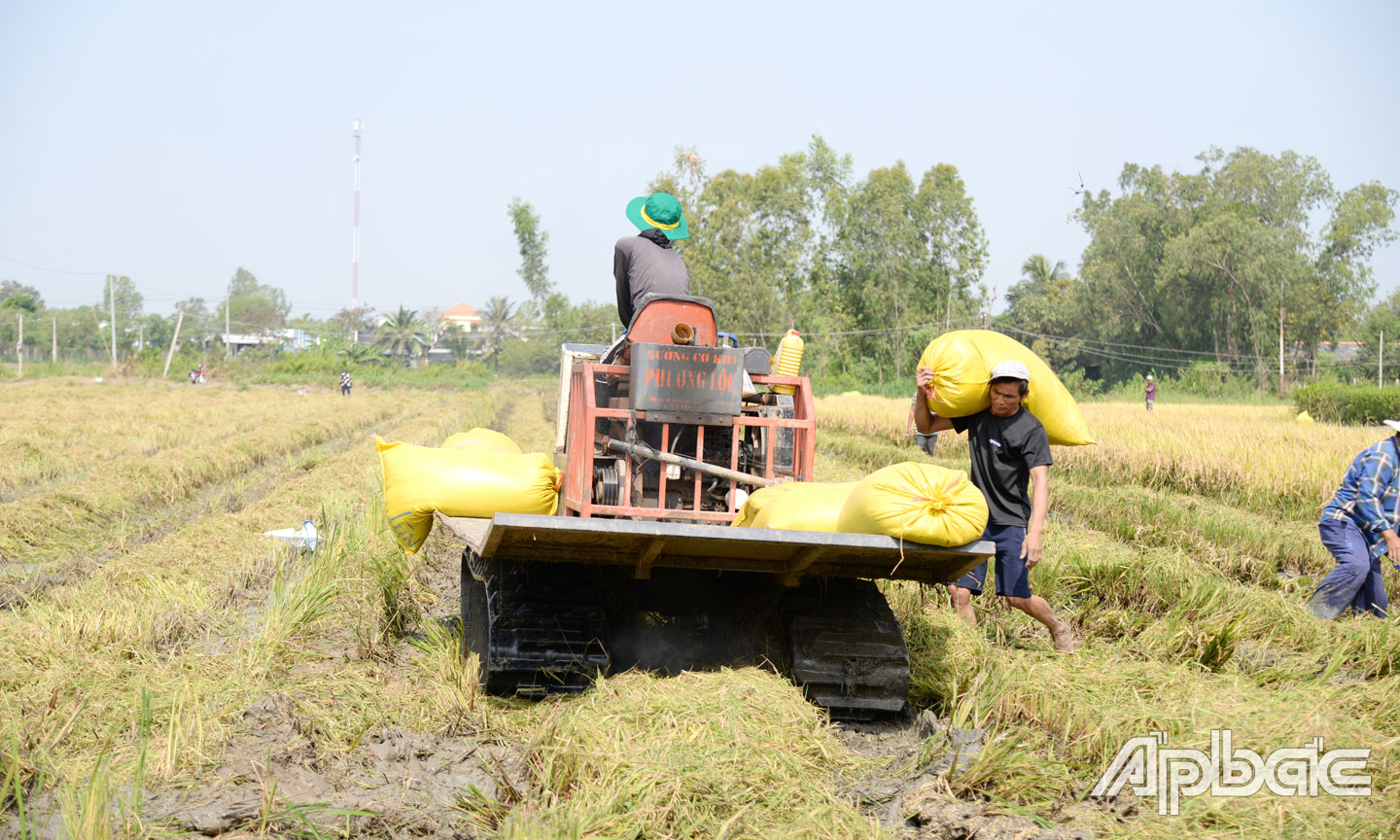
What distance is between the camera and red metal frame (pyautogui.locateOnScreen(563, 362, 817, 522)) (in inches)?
209

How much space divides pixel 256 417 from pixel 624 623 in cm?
2244

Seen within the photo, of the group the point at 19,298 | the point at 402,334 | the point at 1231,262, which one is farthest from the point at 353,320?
the point at 1231,262

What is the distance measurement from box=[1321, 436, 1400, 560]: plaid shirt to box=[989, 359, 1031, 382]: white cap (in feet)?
8.09

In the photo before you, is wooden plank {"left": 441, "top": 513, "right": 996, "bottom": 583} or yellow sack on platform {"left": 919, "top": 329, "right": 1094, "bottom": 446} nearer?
wooden plank {"left": 441, "top": 513, "right": 996, "bottom": 583}

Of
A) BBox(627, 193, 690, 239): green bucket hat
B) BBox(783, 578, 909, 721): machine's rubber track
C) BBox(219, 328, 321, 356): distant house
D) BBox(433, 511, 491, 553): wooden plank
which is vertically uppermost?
BBox(219, 328, 321, 356): distant house

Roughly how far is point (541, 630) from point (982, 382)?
2336mm

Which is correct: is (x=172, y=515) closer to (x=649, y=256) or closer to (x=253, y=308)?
(x=649, y=256)

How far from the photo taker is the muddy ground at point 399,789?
3.02 meters

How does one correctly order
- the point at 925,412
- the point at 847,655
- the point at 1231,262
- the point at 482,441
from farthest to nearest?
the point at 1231,262
the point at 482,441
the point at 925,412
the point at 847,655

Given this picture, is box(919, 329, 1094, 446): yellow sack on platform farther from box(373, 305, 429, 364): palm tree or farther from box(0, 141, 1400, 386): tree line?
box(373, 305, 429, 364): palm tree

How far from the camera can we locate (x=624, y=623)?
4.81 meters

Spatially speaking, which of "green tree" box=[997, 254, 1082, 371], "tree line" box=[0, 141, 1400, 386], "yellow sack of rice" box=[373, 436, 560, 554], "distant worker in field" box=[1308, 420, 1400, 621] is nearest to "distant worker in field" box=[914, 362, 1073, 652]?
"yellow sack of rice" box=[373, 436, 560, 554]

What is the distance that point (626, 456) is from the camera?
5.42 metres

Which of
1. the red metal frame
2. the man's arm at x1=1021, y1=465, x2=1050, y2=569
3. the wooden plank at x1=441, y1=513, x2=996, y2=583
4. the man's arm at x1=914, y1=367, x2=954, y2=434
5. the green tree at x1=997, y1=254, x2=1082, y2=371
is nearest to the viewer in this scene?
the wooden plank at x1=441, y1=513, x2=996, y2=583
